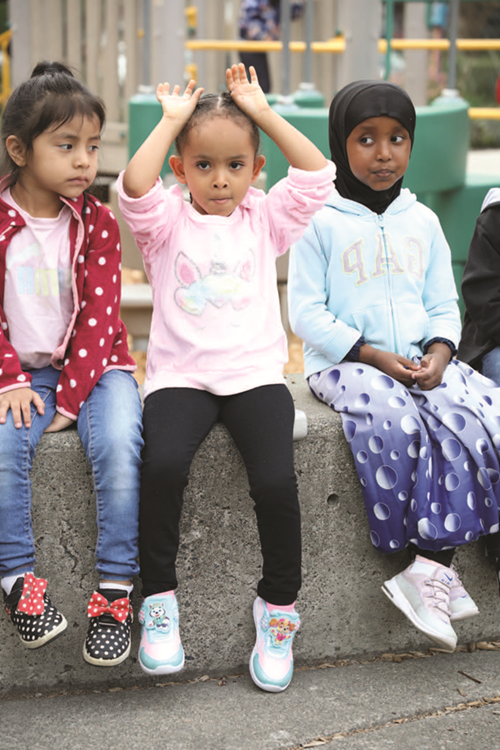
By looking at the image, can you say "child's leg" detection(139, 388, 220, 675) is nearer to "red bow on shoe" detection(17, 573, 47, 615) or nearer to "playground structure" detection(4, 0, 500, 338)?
"red bow on shoe" detection(17, 573, 47, 615)

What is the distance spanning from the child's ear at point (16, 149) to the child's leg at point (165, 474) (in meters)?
0.68

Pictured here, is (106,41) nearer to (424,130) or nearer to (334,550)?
(424,130)

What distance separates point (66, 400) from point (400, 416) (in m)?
0.84

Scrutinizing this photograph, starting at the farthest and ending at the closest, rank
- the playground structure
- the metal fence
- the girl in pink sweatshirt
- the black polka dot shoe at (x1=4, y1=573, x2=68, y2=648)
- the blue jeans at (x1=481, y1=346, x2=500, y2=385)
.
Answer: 1. the metal fence
2. the playground structure
3. the blue jeans at (x1=481, y1=346, x2=500, y2=385)
4. the girl in pink sweatshirt
5. the black polka dot shoe at (x1=4, y1=573, x2=68, y2=648)

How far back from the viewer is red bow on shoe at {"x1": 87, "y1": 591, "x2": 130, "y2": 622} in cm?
216

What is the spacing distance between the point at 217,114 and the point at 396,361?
80 cm

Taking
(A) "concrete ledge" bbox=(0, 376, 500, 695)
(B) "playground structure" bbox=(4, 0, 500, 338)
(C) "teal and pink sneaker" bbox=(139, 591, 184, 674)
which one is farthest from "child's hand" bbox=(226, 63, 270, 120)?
(B) "playground structure" bbox=(4, 0, 500, 338)

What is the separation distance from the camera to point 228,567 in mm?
2418

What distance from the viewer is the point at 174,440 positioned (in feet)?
7.26

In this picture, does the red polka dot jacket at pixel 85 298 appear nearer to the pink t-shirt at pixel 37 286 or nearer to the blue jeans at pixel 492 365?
Result: the pink t-shirt at pixel 37 286

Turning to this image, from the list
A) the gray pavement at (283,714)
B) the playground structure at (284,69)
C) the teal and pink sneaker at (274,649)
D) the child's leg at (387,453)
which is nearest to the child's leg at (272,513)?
the teal and pink sneaker at (274,649)

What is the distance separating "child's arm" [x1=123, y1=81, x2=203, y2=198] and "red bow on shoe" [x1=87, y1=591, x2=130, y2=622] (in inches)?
38.2

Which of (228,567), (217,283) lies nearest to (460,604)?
(228,567)

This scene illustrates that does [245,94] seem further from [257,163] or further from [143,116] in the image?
[143,116]
